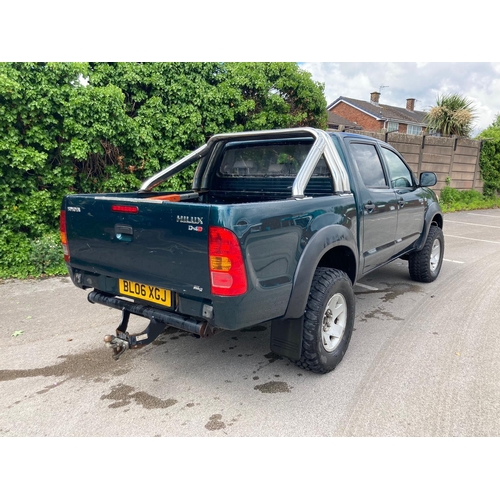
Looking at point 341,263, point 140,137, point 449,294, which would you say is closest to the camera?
point 341,263

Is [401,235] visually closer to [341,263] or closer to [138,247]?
[341,263]

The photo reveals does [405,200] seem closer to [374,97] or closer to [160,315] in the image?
[160,315]

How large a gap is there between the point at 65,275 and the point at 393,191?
15.2 ft

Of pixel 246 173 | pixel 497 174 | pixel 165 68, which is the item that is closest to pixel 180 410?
pixel 246 173

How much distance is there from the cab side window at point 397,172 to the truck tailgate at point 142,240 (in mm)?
2958

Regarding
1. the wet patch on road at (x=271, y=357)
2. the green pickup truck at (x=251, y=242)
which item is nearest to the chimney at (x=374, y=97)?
the green pickup truck at (x=251, y=242)

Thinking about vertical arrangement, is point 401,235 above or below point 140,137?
below

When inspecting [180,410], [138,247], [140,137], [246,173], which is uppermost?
[140,137]

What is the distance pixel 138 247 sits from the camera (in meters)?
2.71

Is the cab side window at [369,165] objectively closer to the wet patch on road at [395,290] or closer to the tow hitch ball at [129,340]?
the wet patch on road at [395,290]

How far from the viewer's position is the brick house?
3462cm

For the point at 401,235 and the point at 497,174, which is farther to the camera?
the point at 497,174

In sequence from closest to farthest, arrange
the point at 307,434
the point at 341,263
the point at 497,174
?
the point at 307,434
the point at 341,263
the point at 497,174

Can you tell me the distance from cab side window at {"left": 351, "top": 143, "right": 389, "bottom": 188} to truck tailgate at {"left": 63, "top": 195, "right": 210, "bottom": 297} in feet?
6.97
